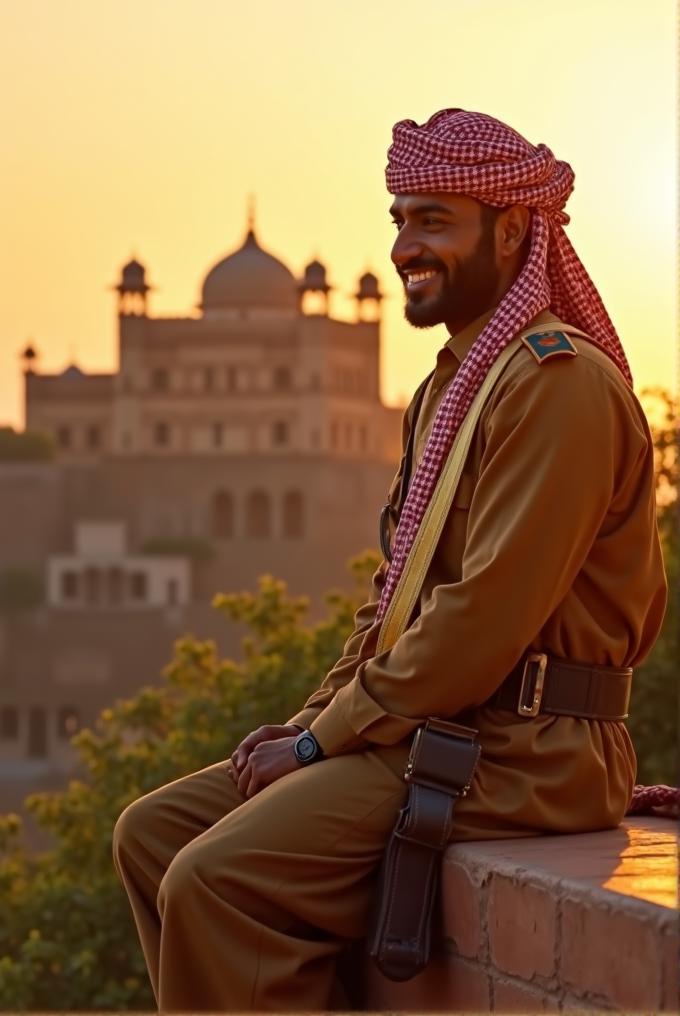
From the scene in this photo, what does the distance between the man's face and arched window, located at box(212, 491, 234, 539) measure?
40.4m

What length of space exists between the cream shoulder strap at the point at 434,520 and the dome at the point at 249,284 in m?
43.8

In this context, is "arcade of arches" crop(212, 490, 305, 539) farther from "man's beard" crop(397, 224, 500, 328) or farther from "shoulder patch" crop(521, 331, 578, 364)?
"shoulder patch" crop(521, 331, 578, 364)

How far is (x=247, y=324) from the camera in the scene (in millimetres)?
45219

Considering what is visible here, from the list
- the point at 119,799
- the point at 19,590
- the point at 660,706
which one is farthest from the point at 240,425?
the point at 660,706

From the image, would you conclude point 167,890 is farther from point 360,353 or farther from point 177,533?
point 360,353

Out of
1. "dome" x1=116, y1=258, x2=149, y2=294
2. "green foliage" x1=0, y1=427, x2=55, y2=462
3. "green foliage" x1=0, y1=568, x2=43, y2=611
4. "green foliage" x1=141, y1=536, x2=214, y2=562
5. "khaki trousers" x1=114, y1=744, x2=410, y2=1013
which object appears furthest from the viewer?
"dome" x1=116, y1=258, x2=149, y2=294

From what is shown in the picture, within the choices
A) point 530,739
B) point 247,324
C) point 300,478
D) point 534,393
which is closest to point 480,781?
point 530,739

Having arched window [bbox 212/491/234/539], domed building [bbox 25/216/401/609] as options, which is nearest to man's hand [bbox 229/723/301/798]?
domed building [bbox 25/216/401/609]

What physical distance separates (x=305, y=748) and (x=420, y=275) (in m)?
0.58

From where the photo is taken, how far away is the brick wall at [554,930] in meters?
1.81

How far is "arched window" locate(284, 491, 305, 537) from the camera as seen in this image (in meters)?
43.0

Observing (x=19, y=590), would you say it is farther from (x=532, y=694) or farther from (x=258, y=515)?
(x=532, y=694)

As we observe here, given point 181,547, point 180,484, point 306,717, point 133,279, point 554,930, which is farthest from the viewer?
point 133,279

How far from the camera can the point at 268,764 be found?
2.26 meters
